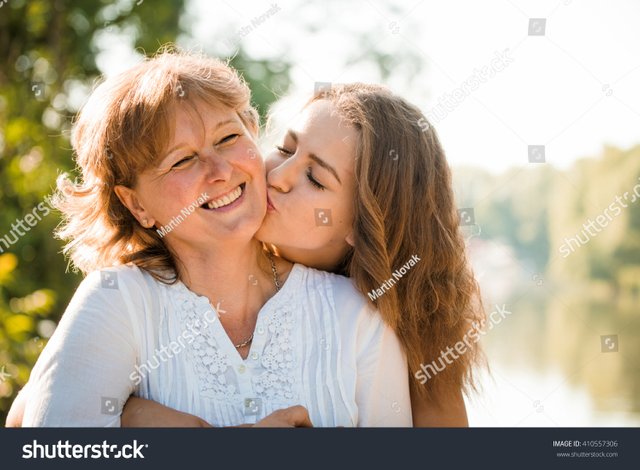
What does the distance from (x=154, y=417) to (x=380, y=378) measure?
0.62 m

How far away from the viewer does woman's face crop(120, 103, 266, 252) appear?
6.57ft

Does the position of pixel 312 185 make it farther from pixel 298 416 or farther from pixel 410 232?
pixel 298 416

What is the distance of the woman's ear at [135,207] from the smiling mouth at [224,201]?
17 centimetres

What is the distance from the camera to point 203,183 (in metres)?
2.01

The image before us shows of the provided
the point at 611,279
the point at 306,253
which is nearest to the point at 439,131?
the point at 306,253

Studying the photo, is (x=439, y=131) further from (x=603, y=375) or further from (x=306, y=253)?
(x=603, y=375)

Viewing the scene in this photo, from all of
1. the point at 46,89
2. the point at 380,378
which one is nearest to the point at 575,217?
the point at 46,89

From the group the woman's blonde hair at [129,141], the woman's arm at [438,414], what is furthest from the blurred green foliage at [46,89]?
the woman's arm at [438,414]

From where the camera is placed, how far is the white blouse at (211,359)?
184 cm

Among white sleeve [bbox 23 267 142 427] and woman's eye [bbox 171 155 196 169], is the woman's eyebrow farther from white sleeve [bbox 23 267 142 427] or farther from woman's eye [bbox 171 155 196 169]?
white sleeve [bbox 23 267 142 427]

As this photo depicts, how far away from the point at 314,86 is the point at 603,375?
7.68 metres

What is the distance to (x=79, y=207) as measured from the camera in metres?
2.17

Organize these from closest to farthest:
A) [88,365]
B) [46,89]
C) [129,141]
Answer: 1. [88,365]
2. [129,141]
3. [46,89]

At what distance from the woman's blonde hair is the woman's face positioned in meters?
0.03
